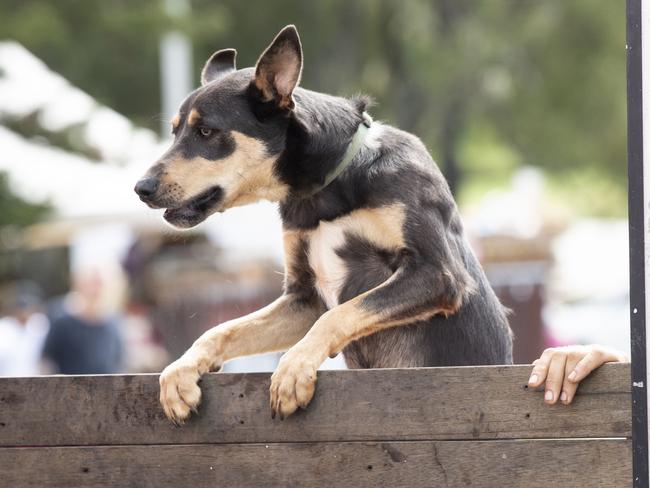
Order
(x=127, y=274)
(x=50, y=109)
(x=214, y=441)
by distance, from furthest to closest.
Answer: (x=127, y=274) → (x=50, y=109) → (x=214, y=441)

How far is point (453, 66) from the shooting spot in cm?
2312

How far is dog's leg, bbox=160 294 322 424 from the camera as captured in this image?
3594 mm

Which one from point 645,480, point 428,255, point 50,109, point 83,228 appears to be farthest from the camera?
point 83,228

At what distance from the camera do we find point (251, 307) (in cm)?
1278

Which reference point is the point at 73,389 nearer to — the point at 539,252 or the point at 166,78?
the point at 539,252

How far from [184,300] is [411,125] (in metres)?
10.3

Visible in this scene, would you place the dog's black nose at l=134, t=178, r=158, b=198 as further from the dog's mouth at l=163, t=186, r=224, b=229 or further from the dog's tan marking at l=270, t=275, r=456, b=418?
the dog's tan marking at l=270, t=275, r=456, b=418

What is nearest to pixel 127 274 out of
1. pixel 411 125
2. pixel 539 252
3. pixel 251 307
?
pixel 251 307

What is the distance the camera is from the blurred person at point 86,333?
9766mm

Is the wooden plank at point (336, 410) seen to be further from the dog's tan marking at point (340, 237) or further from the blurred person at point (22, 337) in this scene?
the blurred person at point (22, 337)

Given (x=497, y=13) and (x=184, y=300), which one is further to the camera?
(x=497, y=13)

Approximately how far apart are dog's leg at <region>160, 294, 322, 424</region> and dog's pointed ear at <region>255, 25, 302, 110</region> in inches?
28.6

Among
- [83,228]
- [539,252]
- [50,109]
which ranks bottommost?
[539,252]

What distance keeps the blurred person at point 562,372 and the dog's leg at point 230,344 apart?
0.91 metres
